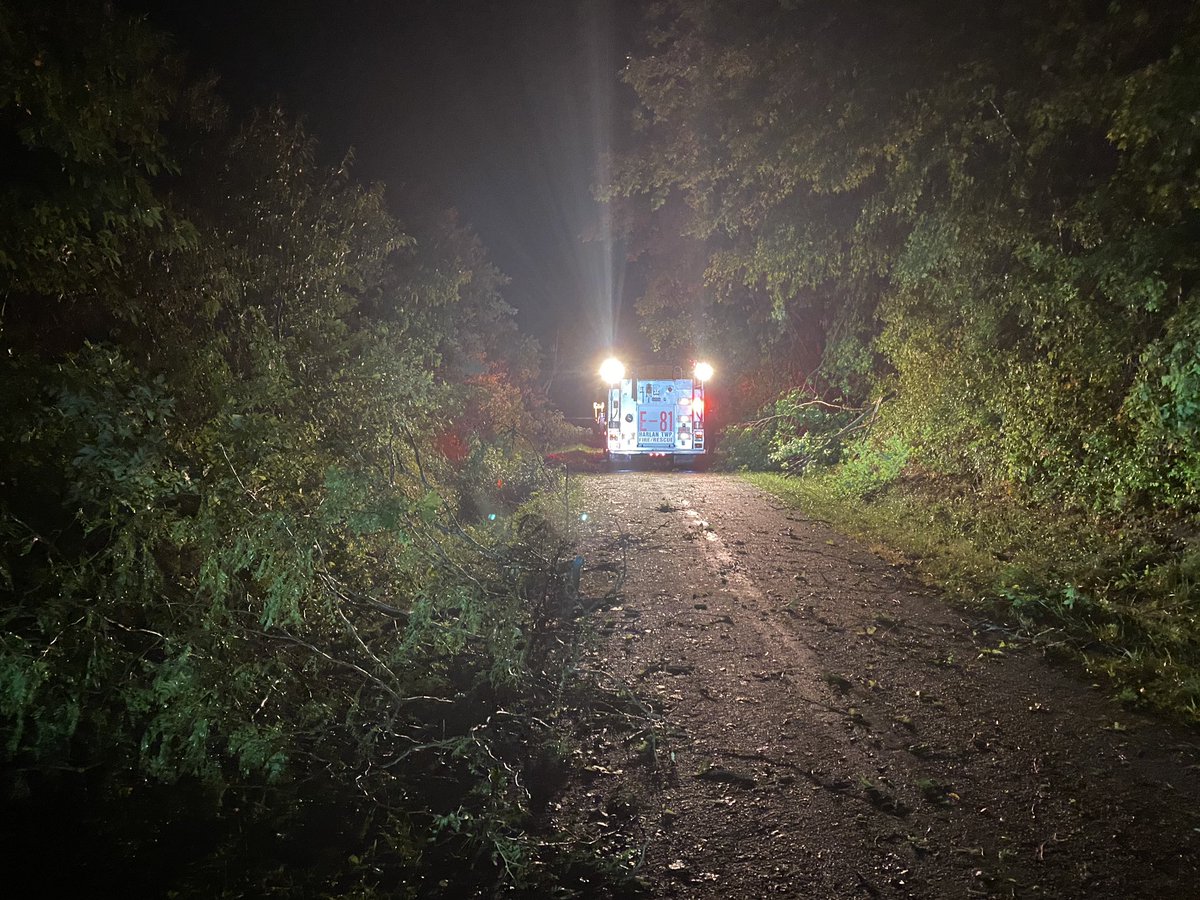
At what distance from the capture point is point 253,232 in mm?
8109

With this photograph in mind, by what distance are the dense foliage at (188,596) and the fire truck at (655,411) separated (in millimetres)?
16144

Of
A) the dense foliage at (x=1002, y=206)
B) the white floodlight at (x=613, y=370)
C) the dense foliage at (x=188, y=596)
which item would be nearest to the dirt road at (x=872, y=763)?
the dense foliage at (x=188, y=596)

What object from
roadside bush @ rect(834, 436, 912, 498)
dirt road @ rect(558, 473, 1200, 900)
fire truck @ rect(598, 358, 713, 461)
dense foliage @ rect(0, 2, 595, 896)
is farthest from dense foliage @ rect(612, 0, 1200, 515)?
fire truck @ rect(598, 358, 713, 461)

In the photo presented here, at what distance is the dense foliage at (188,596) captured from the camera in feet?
12.3

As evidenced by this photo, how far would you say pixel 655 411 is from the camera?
23.0 metres

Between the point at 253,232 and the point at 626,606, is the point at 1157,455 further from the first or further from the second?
the point at 253,232

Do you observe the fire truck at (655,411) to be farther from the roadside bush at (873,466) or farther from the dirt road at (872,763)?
the dirt road at (872,763)

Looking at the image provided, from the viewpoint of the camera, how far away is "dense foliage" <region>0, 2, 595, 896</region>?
3762 millimetres

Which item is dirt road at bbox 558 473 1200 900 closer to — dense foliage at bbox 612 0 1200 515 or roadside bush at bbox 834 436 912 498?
dense foliage at bbox 612 0 1200 515

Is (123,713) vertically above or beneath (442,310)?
beneath

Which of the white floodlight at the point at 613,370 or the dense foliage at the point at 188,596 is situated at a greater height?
the white floodlight at the point at 613,370

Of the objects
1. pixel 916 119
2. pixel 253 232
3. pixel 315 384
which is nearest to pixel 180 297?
pixel 315 384

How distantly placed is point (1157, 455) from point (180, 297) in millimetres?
9392

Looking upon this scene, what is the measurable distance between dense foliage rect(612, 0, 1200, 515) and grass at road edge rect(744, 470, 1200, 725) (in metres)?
0.54
